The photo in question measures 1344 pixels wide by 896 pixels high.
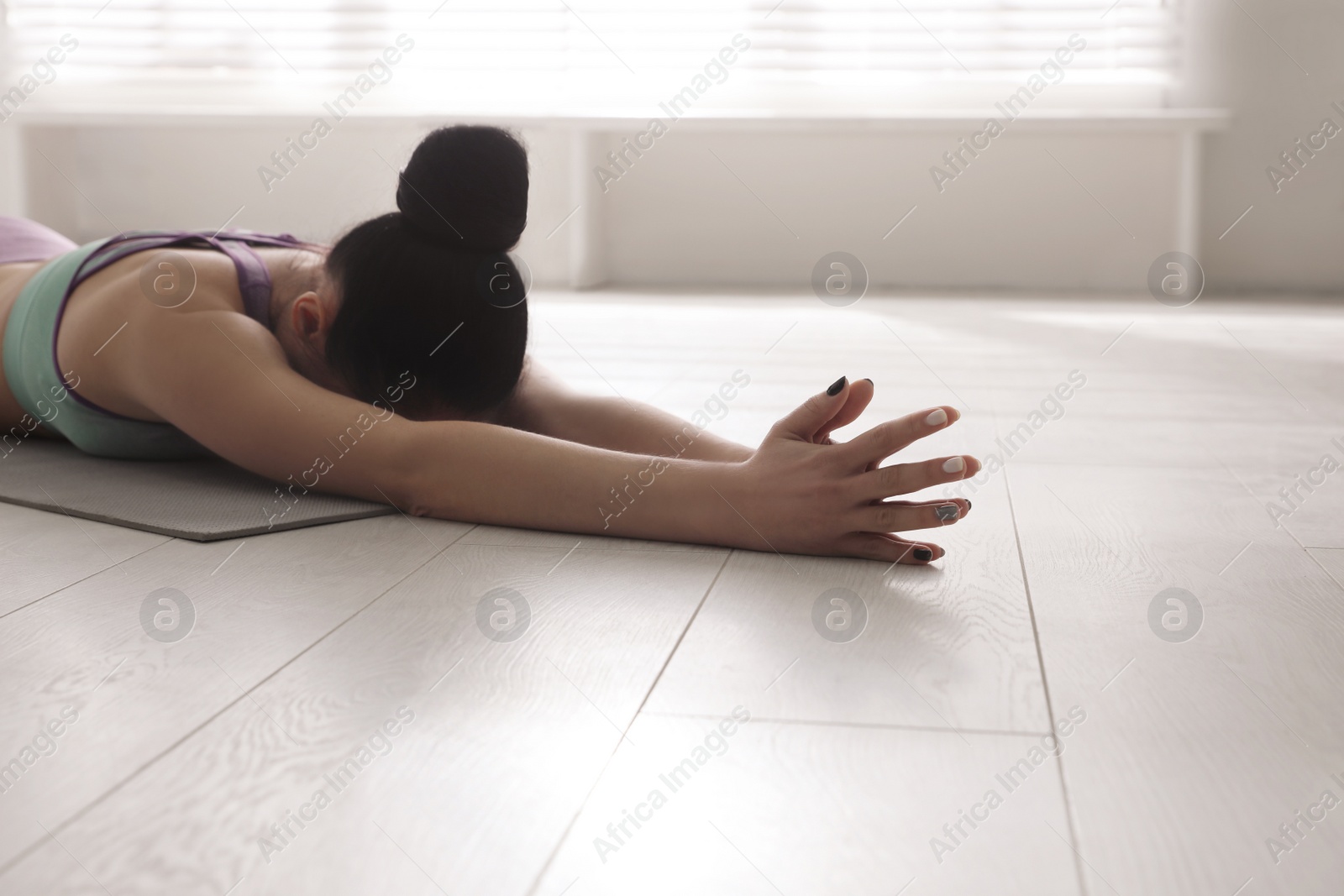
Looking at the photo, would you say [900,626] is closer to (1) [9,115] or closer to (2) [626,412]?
(2) [626,412]

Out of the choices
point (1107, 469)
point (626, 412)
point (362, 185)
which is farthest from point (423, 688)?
point (362, 185)

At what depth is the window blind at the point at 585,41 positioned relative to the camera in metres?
3.99

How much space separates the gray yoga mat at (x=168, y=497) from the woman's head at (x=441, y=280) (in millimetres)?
134

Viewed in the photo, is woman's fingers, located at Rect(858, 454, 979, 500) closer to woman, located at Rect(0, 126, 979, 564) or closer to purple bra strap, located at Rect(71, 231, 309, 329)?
woman, located at Rect(0, 126, 979, 564)

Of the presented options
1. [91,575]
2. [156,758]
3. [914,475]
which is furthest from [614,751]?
[91,575]

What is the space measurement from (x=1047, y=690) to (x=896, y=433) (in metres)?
0.24

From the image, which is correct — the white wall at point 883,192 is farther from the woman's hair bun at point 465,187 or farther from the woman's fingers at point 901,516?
the woman's fingers at point 901,516

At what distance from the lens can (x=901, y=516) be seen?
34.3 inches

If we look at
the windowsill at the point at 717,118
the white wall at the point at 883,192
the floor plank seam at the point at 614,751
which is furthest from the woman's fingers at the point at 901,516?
the white wall at the point at 883,192

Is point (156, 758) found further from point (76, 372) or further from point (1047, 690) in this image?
point (76, 372)

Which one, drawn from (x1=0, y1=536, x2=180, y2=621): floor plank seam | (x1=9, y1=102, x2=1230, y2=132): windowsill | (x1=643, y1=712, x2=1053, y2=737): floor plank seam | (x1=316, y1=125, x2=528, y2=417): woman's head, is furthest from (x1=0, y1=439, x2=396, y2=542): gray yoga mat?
(x1=9, y1=102, x2=1230, y2=132): windowsill

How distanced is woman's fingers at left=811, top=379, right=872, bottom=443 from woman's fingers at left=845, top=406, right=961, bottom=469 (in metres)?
0.02

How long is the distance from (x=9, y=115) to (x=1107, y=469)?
4.07m

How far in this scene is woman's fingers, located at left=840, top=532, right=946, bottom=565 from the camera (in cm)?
90
